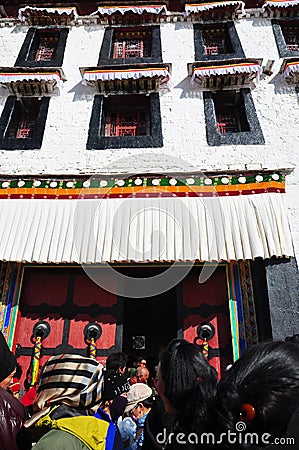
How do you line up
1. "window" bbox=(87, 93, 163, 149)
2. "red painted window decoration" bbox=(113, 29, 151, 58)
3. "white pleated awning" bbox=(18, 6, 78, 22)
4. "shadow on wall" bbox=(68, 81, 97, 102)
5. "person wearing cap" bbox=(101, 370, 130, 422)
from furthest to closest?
"white pleated awning" bbox=(18, 6, 78, 22) → "red painted window decoration" bbox=(113, 29, 151, 58) → "shadow on wall" bbox=(68, 81, 97, 102) → "window" bbox=(87, 93, 163, 149) → "person wearing cap" bbox=(101, 370, 130, 422)

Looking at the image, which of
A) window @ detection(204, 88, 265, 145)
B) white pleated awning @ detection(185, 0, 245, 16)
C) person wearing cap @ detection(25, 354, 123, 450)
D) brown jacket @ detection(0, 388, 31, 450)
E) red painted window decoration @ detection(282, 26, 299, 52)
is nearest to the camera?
person wearing cap @ detection(25, 354, 123, 450)

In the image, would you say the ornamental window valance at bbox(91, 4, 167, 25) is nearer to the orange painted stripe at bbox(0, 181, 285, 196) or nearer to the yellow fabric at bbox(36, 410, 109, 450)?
the orange painted stripe at bbox(0, 181, 285, 196)

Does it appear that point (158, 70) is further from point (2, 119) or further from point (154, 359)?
point (154, 359)

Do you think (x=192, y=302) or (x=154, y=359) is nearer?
(x=192, y=302)

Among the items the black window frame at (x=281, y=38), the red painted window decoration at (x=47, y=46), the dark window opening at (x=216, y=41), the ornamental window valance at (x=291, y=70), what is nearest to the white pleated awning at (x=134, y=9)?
the dark window opening at (x=216, y=41)

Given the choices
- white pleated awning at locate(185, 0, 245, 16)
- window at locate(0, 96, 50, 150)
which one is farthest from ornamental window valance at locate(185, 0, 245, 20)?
window at locate(0, 96, 50, 150)

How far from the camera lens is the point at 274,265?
17.6 ft

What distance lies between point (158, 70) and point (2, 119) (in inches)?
124

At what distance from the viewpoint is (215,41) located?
8.17 m

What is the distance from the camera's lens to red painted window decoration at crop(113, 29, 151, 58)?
8.08 m

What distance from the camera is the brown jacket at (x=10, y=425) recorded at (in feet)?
6.26

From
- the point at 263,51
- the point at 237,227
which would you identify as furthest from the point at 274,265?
the point at 263,51

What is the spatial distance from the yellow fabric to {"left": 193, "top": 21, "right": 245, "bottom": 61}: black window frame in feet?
23.6

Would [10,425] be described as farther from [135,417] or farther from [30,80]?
[30,80]
